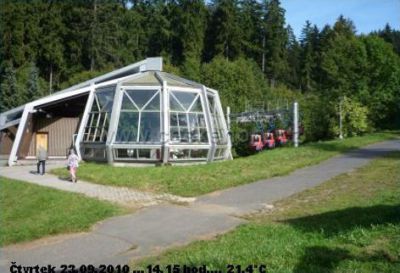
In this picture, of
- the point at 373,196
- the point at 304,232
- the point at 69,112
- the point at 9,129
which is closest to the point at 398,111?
the point at 69,112

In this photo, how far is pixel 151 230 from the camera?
9297 millimetres

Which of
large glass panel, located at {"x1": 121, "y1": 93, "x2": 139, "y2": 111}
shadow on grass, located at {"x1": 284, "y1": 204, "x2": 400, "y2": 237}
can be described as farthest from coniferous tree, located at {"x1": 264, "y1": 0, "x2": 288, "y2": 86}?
Answer: shadow on grass, located at {"x1": 284, "y1": 204, "x2": 400, "y2": 237}

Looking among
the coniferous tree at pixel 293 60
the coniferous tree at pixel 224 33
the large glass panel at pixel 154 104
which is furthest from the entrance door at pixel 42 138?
the coniferous tree at pixel 293 60

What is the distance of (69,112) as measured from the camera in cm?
3394

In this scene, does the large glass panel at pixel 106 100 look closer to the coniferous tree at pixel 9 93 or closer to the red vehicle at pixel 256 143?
the red vehicle at pixel 256 143

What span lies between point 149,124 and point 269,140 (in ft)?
30.2

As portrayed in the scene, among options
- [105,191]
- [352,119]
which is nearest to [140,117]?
[105,191]

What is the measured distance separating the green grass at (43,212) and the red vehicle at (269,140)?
1598 centimetres

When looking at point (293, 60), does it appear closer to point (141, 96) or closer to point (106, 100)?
point (106, 100)

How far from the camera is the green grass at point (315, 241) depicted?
20.5 ft

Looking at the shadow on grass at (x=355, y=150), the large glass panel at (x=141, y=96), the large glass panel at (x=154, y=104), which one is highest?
the large glass panel at (x=141, y=96)

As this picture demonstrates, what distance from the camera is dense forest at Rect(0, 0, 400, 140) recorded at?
38.2 m

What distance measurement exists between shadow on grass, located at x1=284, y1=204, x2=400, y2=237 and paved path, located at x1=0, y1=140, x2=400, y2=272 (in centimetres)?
138

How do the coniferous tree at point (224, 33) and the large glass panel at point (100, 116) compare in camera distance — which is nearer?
the large glass panel at point (100, 116)
